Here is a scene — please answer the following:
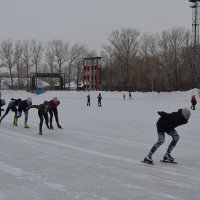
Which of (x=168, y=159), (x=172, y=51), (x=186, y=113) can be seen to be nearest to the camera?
(x=186, y=113)

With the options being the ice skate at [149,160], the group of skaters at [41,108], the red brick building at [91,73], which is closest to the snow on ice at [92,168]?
the ice skate at [149,160]

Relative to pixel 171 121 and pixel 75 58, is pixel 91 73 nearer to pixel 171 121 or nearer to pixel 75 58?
pixel 75 58

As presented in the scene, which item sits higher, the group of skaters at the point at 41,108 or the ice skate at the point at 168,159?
the group of skaters at the point at 41,108

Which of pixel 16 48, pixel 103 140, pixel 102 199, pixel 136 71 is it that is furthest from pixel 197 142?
pixel 16 48

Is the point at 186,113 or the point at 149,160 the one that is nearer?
the point at 186,113

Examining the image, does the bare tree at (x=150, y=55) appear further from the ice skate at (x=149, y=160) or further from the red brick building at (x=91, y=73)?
the ice skate at (x=149, y=160)

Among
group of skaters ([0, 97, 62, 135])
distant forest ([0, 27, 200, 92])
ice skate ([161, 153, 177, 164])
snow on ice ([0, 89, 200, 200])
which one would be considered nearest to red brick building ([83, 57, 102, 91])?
distant forest ([0, 27, 200, 92])

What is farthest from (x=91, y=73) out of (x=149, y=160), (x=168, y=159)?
(x=149, y=160)

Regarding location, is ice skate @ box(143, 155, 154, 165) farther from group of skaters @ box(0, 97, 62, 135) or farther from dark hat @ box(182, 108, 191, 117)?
group of skaters @ box(0, 97, 62, 135)

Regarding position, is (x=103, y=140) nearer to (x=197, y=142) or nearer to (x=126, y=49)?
(x=197, y=142)

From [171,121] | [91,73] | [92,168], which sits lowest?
[92,168]

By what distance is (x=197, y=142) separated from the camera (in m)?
12.3

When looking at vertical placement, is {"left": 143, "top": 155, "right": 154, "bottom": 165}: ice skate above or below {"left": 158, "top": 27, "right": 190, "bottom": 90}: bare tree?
below

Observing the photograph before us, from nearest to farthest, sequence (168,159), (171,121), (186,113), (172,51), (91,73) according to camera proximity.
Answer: (186,113)
(171,121)
(168,159)
(172,51)
(91,73)
